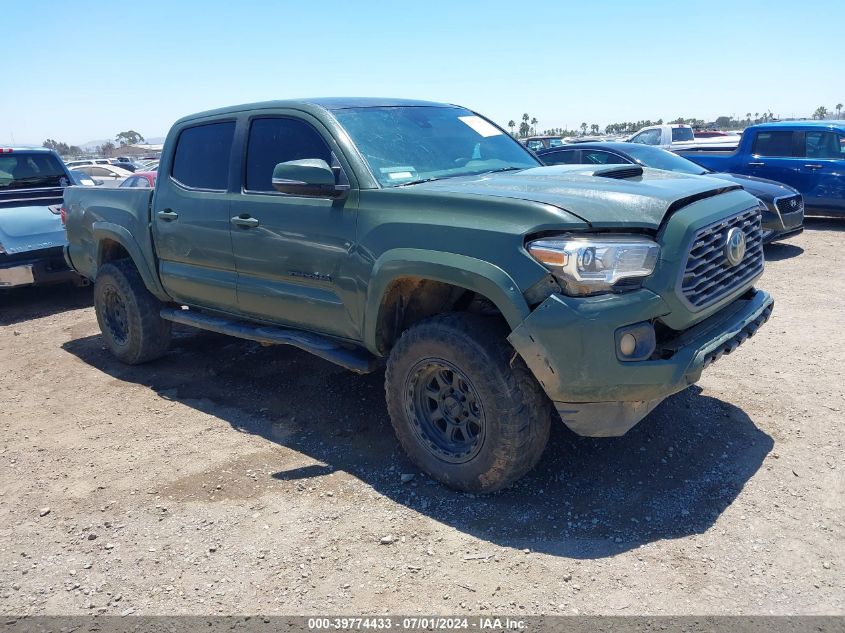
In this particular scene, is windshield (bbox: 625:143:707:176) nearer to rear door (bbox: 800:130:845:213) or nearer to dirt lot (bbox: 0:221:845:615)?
rear door (bbox: 800:130:845:213)

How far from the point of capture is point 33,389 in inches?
221

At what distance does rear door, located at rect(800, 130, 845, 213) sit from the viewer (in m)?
10.9

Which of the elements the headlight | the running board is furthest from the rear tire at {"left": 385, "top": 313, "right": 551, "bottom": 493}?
the headlight

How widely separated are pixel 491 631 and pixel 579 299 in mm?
1375

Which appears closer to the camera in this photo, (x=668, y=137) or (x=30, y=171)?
(x=30, y=171)

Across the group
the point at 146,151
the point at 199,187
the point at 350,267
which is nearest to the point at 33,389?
the point at 199,187

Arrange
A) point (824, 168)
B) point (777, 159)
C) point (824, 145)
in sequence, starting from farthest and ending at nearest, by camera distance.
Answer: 1. point (777, 159)
2. point (824, 145)
3. point (824, 168)

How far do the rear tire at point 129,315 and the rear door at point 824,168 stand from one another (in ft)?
33.3

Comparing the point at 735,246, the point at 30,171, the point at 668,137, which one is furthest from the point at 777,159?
the point at 30,171

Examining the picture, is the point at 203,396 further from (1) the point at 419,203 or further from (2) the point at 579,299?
(2) the point at 579,299

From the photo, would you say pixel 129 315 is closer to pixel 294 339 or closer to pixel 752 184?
pixel 294 339

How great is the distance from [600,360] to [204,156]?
340 cm

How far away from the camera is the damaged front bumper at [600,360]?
293 cm

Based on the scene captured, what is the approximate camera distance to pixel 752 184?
951cm
